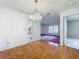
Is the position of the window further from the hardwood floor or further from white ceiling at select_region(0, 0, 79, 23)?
the hardwood floor

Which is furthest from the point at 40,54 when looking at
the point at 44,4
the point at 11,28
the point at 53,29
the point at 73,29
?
the point at 53,29

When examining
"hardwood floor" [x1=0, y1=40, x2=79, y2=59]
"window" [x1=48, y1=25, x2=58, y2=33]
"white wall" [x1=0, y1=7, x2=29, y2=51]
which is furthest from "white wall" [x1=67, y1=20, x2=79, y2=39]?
"hardwood floor" [x1=0, y1=40, x2=79, y2=59]

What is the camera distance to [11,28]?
4.07m

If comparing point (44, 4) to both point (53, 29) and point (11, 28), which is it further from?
point (53, 29)

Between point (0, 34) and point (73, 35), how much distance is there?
8.35 metres

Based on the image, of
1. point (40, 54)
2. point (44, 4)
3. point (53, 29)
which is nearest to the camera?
point (40, 54)

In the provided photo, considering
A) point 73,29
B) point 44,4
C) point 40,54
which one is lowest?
point 40,54

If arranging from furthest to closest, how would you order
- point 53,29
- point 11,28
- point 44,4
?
point 53,29 → point 11,28 → point 44,4

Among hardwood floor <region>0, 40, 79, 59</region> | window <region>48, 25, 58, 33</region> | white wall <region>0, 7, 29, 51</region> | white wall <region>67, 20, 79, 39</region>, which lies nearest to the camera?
hardwood floor <region>0, 40, 79, 59</region>

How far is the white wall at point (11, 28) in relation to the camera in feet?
12.0

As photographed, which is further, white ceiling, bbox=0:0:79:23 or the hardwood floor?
white ceiling, bbox=0:0:79:23

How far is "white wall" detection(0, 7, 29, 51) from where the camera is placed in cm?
365

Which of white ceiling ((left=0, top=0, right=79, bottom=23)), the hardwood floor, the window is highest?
white ceiling ((left=0, top=0, right=79, bottom=23))

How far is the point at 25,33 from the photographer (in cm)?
500
